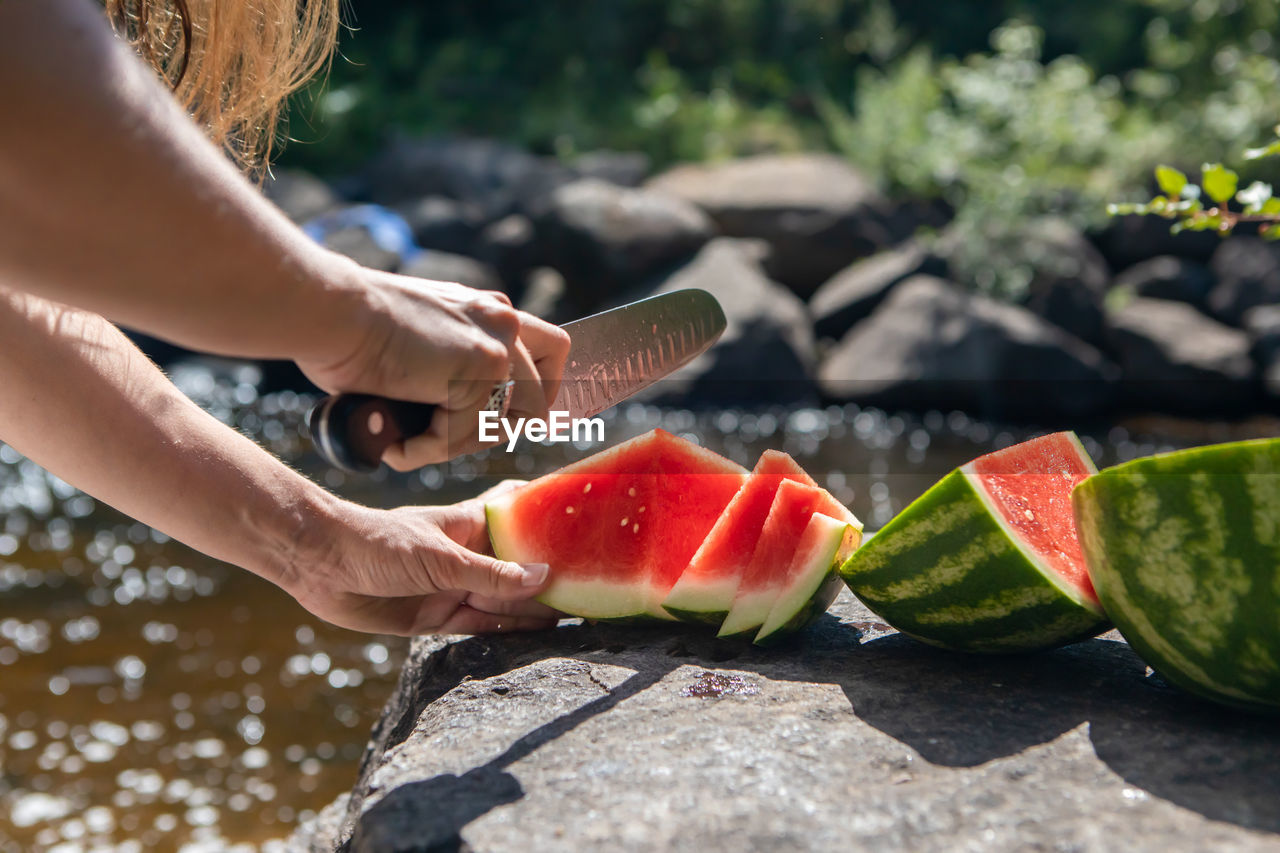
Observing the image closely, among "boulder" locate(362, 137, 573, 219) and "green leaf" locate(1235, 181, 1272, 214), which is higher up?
"boulder" locate(362, 137, 573, 219)

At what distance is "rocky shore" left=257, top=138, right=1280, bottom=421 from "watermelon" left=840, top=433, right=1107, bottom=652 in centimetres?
731

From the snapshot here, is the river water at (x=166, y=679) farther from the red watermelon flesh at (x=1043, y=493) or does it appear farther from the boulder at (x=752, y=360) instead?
the red watermelon flesh at (x=1043, y=493)

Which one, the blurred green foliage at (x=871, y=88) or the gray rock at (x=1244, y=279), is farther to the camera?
the blurred green foliage at (x=871, y=88)

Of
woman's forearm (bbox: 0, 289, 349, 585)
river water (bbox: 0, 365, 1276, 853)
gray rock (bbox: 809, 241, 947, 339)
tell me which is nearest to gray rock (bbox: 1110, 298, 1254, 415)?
gray rock (bbox: 809, 241, 947, 339)

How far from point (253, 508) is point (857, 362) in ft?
26.0

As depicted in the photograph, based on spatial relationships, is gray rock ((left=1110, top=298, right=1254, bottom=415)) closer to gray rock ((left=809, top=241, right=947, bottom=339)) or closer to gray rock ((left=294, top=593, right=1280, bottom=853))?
gray rock ((left=809, top=241, right=947, bottom=339))

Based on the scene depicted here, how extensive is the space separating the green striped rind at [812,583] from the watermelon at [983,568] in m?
0.06

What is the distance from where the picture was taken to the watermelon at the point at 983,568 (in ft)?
5.02

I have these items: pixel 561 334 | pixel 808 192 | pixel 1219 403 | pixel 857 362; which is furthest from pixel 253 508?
pixel 808 192

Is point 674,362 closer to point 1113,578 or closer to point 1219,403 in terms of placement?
point 1113,578

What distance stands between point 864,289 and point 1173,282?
3371mm

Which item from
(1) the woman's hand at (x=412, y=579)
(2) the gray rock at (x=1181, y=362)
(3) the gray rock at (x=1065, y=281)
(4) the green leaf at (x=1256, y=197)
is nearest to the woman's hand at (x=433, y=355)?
(1) the woman's hand at (x=412, y=579)

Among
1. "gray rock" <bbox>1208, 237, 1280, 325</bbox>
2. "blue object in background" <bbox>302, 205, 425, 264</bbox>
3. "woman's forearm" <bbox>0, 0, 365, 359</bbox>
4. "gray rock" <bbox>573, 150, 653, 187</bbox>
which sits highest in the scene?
"gray rock" <bbox>573, 150, 653, 187</bbox>

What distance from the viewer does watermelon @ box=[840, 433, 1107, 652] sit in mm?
1529
